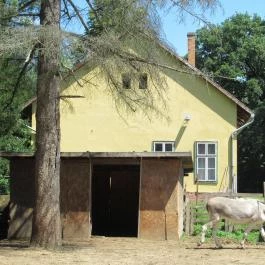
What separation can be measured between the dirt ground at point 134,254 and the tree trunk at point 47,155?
1.79 ft

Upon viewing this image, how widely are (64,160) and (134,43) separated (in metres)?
5.89

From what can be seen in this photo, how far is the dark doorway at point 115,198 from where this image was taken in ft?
79.4

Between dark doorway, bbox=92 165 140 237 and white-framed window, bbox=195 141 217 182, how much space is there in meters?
6.99

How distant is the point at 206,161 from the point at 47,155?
16.9 meters

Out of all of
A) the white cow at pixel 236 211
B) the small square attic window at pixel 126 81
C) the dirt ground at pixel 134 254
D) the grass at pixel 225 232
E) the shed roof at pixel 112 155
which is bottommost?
the dirt ground at pixel 134 254

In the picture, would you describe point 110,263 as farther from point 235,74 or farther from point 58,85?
point 235,74

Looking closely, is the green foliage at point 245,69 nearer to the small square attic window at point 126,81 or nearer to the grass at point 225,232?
the grass at point 225,232

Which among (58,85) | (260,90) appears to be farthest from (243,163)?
(58,85)

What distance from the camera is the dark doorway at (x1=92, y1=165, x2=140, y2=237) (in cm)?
2420

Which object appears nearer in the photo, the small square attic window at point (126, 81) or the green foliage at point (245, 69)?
the small square attic window at point (126, 81)

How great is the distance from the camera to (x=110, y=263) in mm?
12516

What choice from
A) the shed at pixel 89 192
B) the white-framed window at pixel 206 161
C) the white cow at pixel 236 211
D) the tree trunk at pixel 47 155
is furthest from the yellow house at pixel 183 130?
the tree trunk at pixel 47 155

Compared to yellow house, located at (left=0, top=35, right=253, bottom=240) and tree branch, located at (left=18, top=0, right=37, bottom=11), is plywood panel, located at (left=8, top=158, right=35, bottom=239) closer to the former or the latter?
yellow house, located at (left=0, top=35, right=253, bottom=240)

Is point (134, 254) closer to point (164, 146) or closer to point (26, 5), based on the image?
point (26, 5)
